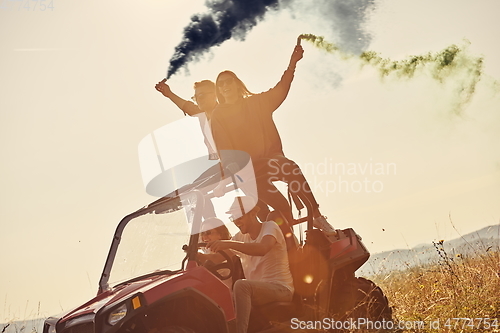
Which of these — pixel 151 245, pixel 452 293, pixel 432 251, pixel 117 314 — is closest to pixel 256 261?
pixel 151 245

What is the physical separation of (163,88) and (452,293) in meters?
4.93

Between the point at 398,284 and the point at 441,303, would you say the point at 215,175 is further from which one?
the point at 398,284

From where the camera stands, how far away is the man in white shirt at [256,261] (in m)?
4.52

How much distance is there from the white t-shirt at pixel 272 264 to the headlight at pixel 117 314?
1318 mm

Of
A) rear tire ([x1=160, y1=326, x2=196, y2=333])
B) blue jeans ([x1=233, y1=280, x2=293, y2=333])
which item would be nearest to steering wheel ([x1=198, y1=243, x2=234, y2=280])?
blue jeans ([x1=233, y1=280, x2=293, y2=333])

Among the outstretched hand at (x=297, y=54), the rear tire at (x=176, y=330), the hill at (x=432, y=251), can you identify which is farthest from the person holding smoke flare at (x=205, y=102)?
the rear tire at (x=176, y=330)

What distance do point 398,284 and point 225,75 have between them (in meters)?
4.49

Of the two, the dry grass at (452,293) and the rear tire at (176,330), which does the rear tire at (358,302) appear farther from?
the rear tire at (176,330)

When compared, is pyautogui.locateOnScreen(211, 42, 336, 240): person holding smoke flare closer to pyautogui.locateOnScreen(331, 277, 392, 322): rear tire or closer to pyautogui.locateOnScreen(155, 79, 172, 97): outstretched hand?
pyautogui.locateOnScreen(331, 277, 392, 322): rear tire

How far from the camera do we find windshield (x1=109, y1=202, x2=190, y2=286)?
483cm

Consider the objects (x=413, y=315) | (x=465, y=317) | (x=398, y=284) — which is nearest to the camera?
(x=465, y=317)

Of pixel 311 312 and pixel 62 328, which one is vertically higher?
pixel 62 328

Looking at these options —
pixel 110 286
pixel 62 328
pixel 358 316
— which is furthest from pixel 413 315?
pixel 62 328

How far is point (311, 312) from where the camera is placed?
519cm
